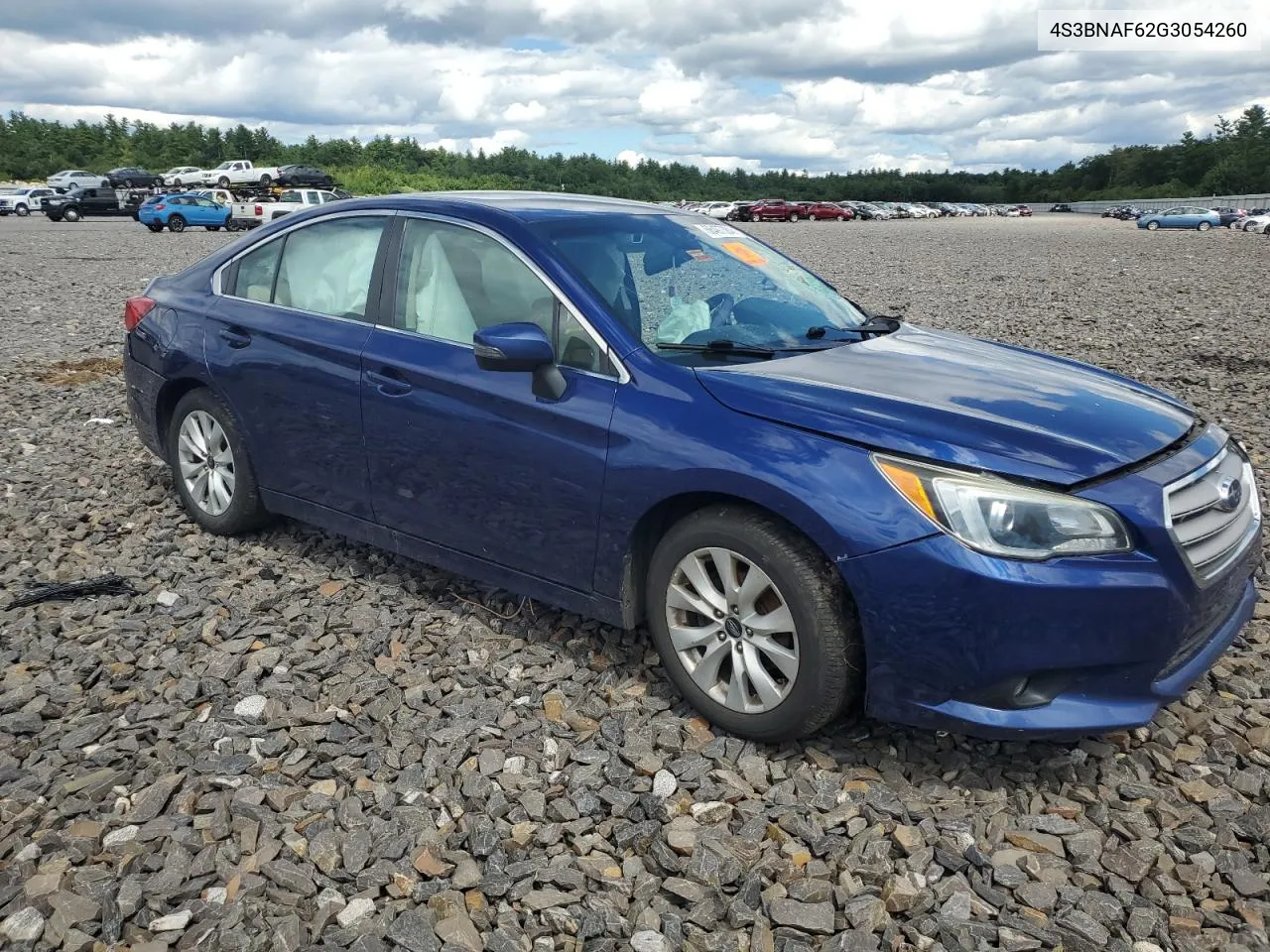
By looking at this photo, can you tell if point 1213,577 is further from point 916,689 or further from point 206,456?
point 206,456

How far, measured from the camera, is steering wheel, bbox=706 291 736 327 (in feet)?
13.0

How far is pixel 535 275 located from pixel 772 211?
6298 cm

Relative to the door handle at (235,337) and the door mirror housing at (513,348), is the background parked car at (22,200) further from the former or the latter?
the door mirror housing at (513,348)

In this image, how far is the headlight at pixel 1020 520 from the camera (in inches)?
115

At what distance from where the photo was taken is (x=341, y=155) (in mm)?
103562

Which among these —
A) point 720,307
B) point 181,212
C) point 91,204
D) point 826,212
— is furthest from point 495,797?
point 826,212

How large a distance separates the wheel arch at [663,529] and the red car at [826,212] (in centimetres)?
6911

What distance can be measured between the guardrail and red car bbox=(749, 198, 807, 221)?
27.4m

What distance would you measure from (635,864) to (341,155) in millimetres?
109739

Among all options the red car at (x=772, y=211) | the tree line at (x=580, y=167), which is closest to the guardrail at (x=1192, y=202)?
the tree line at (x=580, y=167)

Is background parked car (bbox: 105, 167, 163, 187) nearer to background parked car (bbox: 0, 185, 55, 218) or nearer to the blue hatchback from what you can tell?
background parked car (bbox: 0, 185, 55, 218)

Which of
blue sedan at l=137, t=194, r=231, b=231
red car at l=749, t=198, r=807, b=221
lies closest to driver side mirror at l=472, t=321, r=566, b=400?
blue sedan at l=137, t=194, r=231, b=231

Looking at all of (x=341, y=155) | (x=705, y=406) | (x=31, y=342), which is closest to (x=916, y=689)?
(x=705, y=406)

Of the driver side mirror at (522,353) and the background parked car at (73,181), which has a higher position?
the driver side mirror at (522,353)
